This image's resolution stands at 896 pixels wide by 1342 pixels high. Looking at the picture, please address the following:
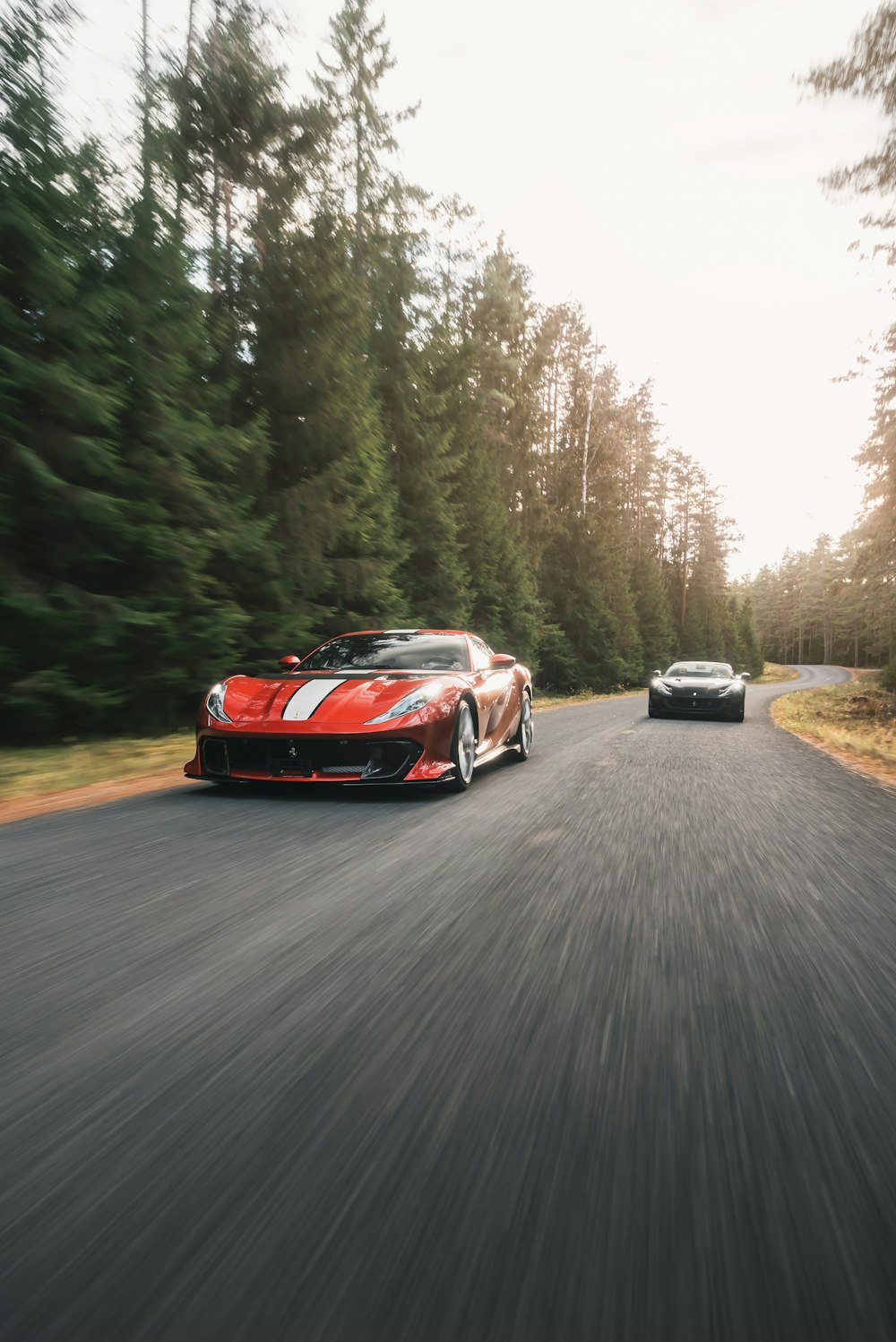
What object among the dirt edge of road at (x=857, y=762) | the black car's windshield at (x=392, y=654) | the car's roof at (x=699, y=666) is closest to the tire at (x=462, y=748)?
the black car's windshield at (x=392, y=654)

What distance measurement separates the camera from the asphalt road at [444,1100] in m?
1.48

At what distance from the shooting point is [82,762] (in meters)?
9.37

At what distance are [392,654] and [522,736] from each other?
2235mm

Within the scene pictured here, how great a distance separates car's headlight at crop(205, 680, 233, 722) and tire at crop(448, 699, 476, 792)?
170 cm

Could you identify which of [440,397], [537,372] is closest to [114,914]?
[440,397]

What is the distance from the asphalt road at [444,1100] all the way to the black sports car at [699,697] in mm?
12829

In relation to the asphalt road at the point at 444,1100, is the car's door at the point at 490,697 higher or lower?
higher

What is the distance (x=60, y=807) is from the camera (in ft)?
22.2

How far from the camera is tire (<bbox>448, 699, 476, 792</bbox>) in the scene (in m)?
7.26

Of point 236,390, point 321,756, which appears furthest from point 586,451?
point 321,756

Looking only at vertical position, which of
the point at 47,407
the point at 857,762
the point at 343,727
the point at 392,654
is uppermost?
the point at 47,407

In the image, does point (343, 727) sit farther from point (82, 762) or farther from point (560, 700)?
point (560, 700)

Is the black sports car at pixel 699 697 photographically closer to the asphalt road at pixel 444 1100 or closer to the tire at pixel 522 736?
the tire at pixel 522 736

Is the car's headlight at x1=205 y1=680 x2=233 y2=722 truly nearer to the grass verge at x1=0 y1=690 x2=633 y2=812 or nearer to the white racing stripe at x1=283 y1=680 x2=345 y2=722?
the white racing stripe at x1=283 y1=680 x2=345 y2=722
